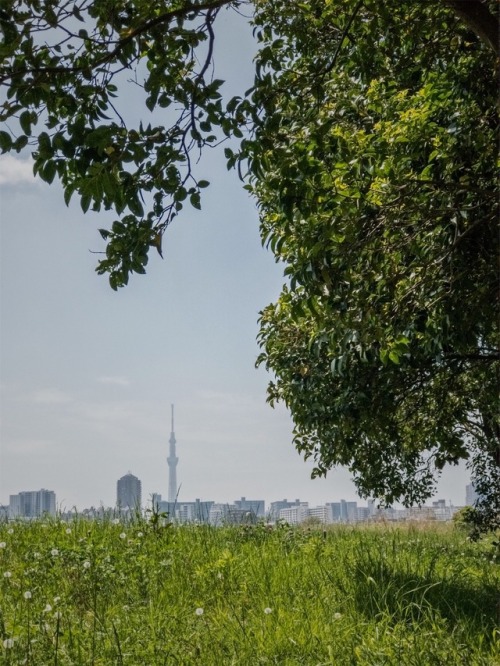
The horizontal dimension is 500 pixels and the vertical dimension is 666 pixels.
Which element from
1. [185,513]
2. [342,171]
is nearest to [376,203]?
[342,171]

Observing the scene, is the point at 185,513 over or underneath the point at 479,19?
underneath

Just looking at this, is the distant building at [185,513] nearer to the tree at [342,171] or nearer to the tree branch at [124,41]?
the tree at [342,171]

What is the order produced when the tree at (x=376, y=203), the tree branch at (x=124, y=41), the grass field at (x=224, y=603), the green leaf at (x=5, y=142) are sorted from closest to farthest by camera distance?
the green leaf at (x=5, y=142), the tree branch at (x=124, y=41), the grass field at (x=224, y=603), the tree at (x=376, y=203)

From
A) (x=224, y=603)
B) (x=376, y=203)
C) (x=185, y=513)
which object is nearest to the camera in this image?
(x=224, y=603)

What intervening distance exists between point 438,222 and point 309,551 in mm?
3947

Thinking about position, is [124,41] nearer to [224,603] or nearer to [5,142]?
[5,142]

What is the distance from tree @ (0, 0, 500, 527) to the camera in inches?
181

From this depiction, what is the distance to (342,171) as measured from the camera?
5.86 metres

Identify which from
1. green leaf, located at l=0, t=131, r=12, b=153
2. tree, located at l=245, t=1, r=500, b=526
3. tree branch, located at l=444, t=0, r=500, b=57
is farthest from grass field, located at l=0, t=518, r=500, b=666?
tree branch, located at l=444, t=0, r=500, b=57

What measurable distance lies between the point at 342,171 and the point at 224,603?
3.94 metres

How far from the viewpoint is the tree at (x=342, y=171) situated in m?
4.59

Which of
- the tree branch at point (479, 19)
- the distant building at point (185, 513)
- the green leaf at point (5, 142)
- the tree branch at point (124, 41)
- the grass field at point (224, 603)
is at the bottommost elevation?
the grass field at point (224, 603)

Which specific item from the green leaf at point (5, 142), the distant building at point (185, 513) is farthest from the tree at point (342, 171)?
the distant building at point (185, 513)

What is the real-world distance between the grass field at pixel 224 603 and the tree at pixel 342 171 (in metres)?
2.01
